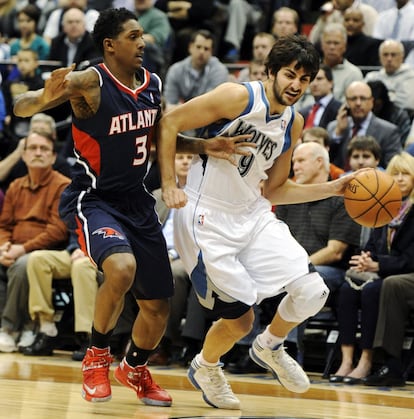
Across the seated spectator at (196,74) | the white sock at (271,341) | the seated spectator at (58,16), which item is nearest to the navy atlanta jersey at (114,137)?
the white sock at (271,341)

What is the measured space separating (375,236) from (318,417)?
2.89 metres

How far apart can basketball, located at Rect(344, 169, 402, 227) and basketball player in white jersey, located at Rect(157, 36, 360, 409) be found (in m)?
0.08

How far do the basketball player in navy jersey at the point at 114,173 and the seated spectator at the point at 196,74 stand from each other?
5435 mm

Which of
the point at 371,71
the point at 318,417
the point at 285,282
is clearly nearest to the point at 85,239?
the point at 285,282

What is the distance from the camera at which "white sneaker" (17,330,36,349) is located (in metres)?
8.41

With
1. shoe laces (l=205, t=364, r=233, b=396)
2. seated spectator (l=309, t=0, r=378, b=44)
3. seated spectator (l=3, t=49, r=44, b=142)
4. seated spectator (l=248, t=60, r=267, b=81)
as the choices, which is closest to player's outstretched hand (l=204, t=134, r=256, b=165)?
shoe laces (l=205, t=364, r=233, b=396)

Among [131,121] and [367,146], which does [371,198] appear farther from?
[367,146]

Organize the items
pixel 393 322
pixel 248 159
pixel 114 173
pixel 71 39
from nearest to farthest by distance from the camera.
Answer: pixel 114 173
pixel 248 159
pixel 393 322
pixel 71 39

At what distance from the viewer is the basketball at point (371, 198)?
5.56m

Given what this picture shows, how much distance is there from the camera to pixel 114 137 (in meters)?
5.18

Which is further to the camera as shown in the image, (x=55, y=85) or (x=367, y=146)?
(x=367, y=146)

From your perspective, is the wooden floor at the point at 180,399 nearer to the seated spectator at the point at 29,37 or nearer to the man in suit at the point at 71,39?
the man in suit at the point at 71,39

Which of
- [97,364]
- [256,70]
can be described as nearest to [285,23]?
[256,70]

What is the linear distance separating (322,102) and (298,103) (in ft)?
1.60
